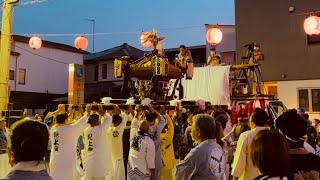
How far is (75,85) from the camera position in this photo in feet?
38.0

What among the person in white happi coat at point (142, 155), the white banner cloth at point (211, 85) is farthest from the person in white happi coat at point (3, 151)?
the white banner cloth at point (211, 85)

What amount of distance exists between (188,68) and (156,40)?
1.69m

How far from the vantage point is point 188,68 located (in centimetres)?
1272

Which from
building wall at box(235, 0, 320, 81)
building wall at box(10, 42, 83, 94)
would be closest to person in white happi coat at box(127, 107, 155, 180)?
building wall at box(235, 0, 320, 81)

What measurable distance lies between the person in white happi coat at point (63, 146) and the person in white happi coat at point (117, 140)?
114cm

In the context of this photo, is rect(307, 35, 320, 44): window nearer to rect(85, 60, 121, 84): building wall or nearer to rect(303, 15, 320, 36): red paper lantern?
rect(303, 15, 320, 36): red paper lantern

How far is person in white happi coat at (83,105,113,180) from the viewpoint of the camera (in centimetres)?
785

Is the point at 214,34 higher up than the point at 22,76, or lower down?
higher up

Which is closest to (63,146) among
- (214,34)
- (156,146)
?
(156,146)

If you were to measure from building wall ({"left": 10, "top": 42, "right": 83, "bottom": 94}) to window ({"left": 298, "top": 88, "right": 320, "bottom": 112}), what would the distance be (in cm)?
2361

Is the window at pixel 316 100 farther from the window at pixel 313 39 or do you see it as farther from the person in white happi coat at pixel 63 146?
the person in white happi coat at pixel 63 146

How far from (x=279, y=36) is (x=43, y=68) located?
23.1 m

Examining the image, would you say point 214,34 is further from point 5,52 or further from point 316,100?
point 5,52

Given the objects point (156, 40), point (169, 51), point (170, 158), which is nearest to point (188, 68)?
point (156, 40)
